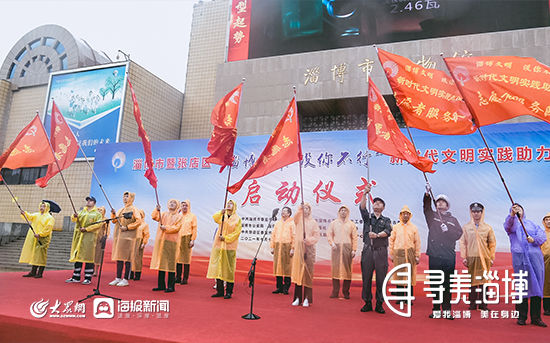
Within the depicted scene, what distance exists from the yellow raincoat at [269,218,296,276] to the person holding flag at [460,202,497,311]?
244cm

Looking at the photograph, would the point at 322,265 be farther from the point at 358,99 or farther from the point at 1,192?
the point at 1,192

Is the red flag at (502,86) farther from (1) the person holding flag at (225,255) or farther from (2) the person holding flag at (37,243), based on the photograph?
(2) the person holding flag at (37,243)

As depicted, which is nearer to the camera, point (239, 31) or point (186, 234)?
point (186, 234)

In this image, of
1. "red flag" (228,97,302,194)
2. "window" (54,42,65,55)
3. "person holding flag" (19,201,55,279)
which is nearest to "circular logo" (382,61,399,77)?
"red flag" (228,97,302,194)

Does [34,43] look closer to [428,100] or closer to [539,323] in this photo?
[428,100]

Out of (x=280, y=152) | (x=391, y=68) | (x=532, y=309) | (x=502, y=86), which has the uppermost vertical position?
(x=391, y=68)

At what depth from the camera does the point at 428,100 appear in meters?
3.78

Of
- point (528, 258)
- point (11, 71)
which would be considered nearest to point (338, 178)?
point (528, 258)

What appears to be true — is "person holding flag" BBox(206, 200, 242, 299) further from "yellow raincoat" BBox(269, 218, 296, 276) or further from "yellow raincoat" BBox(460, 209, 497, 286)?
"yellow raincoat" BBox(460, 209, 497, 286)

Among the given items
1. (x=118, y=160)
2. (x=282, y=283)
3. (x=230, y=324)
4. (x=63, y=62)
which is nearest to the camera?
(x=230, y=324)

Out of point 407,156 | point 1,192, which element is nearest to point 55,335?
point 407,156

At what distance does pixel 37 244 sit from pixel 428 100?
6.11 m

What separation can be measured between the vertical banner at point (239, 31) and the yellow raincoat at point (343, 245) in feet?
19.4

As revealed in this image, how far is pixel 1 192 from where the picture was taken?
1267 centimetres
